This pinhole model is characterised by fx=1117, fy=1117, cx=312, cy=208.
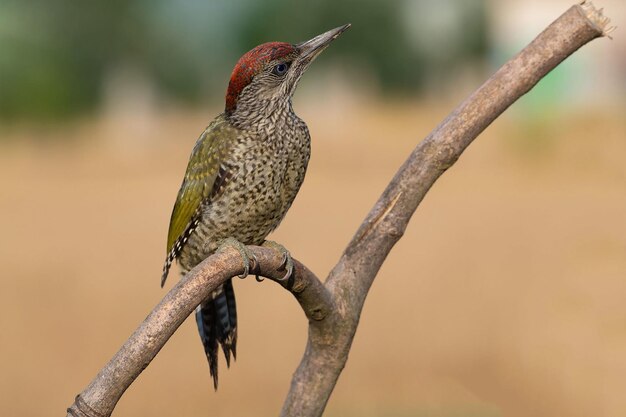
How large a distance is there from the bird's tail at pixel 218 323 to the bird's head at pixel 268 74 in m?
0.66

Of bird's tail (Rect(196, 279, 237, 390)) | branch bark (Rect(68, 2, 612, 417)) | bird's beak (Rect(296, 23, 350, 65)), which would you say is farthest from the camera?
bird's tail (Rect(196, 279, 237, 390))

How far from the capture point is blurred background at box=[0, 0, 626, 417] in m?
9.26

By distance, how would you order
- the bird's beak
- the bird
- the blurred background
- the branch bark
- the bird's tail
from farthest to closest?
1. the blurred background
2. the bird's tail
3. the bird
4. the bird's beak
5. the branch bark

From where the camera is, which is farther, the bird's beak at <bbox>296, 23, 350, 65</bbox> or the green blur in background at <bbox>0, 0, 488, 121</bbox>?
the green blur in background at <bbox>0, 0, 488, 121</bbox>

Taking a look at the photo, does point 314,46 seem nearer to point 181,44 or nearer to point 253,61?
point 253,61

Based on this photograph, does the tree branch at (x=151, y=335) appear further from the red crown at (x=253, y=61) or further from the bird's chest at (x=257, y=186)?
the red crown at (x=253, y=61)

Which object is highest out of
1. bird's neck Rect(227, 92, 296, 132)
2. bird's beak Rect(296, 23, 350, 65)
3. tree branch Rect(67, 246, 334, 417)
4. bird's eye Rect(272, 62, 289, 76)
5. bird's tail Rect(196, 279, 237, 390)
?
bird's beak Rect(296, 23, 350, 65)

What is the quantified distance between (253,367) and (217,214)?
5787 millimetres

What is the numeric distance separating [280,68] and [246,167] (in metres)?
0.37

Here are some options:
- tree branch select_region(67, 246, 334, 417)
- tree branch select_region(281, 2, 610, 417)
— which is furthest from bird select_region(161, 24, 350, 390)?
tree branch select_region(67, 246, 334, 417)

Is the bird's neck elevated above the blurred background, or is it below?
below

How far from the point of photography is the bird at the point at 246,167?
12.7 ft

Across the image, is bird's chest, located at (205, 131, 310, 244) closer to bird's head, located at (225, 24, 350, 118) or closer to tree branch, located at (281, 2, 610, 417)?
bird's head, located at (225, 24, 350, 118)

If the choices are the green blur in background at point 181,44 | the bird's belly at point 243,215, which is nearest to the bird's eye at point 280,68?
the bird's belly at point 243,215
